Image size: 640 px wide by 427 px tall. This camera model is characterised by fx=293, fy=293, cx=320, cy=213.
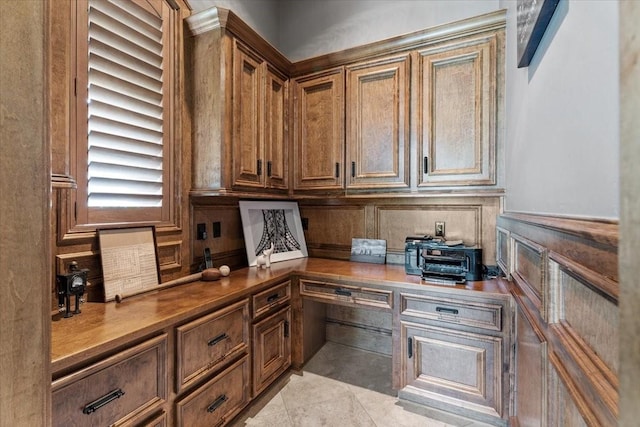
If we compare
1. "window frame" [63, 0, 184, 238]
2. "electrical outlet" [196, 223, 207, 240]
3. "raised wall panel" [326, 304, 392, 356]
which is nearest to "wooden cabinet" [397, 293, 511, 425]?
"raised wall panel" [326, 304, 392, 356]

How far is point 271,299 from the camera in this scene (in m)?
2.09

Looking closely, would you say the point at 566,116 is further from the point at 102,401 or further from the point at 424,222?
the point at 102,401

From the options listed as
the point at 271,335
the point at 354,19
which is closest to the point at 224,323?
the point at 271,335

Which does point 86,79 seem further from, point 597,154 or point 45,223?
point 597,154

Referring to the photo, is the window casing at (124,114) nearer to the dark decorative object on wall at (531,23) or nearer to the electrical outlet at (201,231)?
the electrical outlet at (201,231)

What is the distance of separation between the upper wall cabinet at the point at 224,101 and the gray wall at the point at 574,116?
1708 mm

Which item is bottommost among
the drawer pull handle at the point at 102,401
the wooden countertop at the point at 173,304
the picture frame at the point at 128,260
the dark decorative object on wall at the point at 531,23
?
the drawer pull handle at the point at 102,401

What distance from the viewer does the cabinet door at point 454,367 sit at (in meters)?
1.75

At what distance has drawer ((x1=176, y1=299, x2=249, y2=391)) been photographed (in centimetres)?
142

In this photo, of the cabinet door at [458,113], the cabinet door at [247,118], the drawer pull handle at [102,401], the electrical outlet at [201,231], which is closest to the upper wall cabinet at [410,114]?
the cabinet door at [458,113]

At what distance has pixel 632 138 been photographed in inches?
10.7

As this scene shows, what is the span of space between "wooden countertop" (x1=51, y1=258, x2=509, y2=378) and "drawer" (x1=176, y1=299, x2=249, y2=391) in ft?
0.19

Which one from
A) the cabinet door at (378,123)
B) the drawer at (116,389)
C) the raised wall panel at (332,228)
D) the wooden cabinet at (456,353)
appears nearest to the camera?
the drawer at (116,389)

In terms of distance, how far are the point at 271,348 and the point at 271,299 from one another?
35 cm
